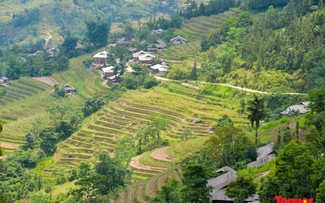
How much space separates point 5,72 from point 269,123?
3324 cm

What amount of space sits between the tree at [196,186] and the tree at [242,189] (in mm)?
1135

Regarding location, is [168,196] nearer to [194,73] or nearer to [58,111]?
[194,73]

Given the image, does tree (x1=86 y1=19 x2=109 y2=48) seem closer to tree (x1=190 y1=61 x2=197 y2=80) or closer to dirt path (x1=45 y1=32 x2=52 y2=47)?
tree (x1=190 y1=61 x2=197 y2=80)

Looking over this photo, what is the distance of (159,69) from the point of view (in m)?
52.7

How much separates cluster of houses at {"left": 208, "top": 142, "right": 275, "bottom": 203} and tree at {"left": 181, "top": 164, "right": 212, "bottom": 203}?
51 centimetres

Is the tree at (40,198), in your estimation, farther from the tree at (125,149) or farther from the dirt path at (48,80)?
the dirt path at (48,80)

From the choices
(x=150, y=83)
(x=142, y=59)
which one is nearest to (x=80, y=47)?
(x=142, y=59)

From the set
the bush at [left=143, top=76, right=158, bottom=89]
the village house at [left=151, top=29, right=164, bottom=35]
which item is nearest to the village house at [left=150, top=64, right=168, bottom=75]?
the bush at [left=143, top=76, right=158, bottom=89]

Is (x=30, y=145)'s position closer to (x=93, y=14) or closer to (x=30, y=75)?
(x=30, y=75)

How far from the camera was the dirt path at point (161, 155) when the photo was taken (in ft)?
119

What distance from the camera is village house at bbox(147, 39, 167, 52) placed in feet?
195

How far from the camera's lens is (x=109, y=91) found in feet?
169

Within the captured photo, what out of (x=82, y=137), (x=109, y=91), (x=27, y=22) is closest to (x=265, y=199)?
(x=82, y=137)

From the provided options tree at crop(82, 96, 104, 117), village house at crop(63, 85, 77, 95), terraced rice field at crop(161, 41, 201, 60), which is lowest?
village house at crop(63, 85, 77, 95)
